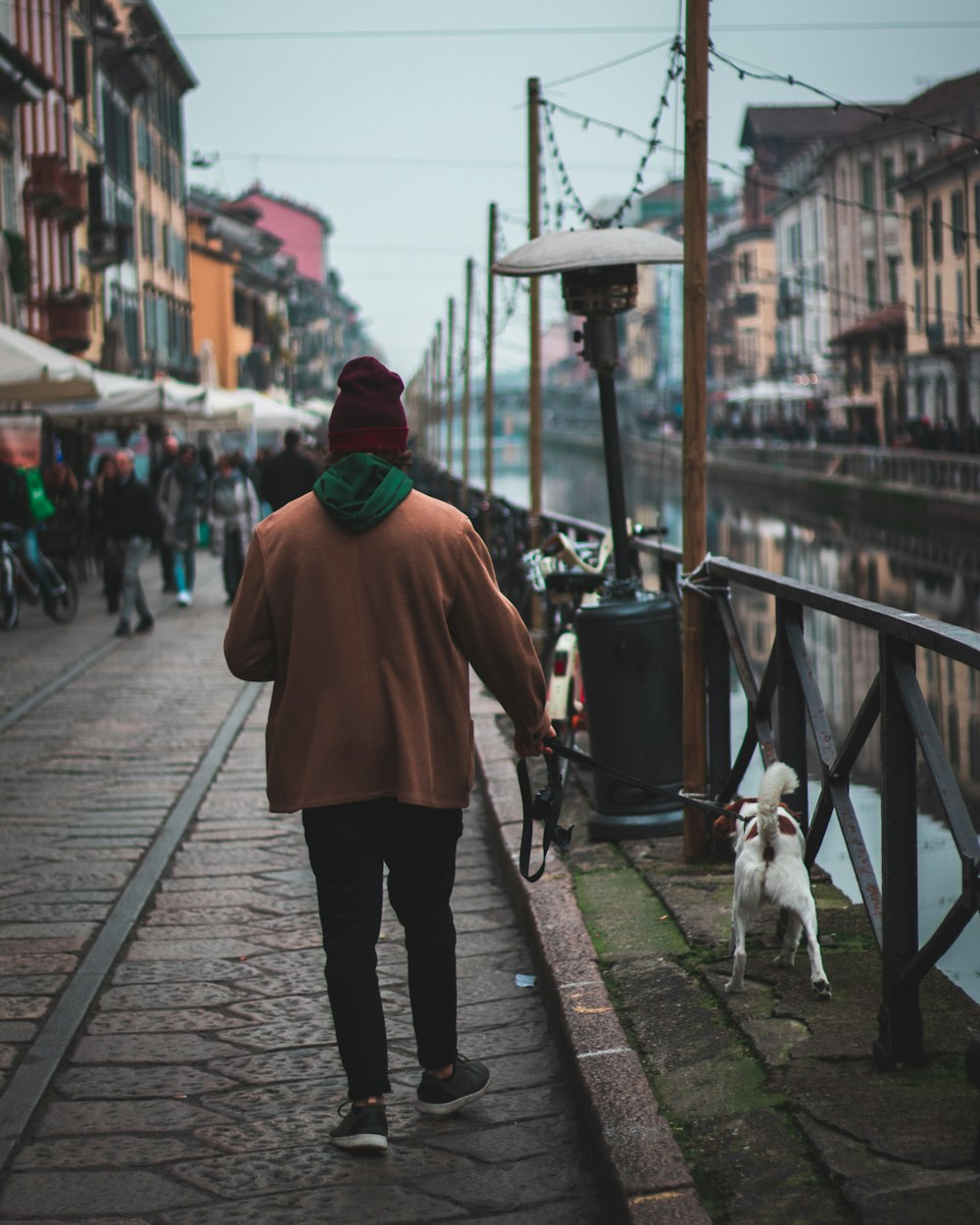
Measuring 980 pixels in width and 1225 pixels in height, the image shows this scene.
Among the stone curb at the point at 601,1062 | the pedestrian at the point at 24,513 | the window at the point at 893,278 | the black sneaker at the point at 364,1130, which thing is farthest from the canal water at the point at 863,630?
the window at the point at 893,278

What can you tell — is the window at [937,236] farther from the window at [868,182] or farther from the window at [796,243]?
the window at [796,243]

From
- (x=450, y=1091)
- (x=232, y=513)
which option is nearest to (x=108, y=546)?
(x=232, y=513)

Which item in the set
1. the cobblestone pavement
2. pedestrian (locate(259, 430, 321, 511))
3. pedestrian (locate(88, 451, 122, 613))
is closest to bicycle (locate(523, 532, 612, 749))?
the cobblestone pavement

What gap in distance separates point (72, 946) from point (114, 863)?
1287 millimetres

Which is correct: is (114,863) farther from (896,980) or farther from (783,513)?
(783,513)

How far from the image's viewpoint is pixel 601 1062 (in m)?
4.26

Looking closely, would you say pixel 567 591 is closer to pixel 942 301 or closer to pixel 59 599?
pixel 59 599

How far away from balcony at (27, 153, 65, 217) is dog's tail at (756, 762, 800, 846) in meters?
30.4

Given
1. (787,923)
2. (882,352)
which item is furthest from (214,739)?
(882,352)

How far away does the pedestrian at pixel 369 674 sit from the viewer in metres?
3.95

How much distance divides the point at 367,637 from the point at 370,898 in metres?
0.59

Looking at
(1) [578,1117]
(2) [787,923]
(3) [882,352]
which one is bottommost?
(1) [578,1117]

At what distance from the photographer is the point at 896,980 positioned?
13.2 ft

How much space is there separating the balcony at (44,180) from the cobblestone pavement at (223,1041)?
25677 mm
